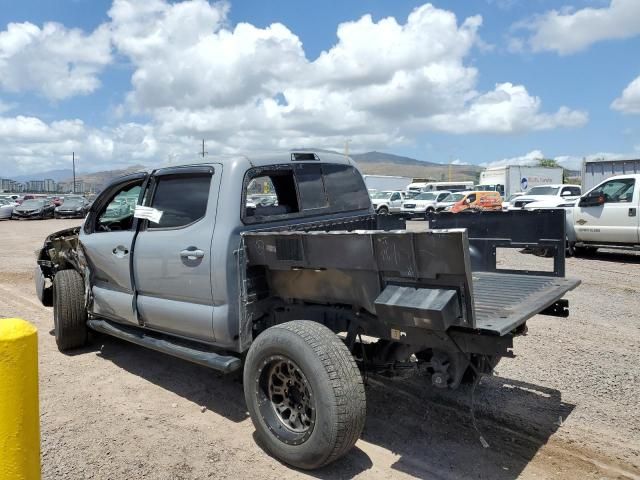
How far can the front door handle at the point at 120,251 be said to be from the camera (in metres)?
4.78

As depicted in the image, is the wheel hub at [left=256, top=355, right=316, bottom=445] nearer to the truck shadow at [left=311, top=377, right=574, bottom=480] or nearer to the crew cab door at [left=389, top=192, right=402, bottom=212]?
the truck shadow at [left=311, top=377, right=574, bottom=480]

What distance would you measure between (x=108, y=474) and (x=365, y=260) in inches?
81.4

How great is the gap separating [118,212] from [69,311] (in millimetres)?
1159

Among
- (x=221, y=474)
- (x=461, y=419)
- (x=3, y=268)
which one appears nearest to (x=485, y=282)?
(x=461, y=419)

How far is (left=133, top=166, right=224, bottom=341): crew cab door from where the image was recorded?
401 cm

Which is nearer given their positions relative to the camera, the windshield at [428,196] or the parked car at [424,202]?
the parked car at [424,202]

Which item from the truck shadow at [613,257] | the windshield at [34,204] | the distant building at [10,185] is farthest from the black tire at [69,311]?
the distant building at [10,185]

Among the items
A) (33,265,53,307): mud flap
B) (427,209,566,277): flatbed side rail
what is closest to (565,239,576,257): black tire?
(427,209,566,277): flatbed side rail

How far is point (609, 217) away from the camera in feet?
39.6

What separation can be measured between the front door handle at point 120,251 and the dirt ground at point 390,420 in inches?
46.1

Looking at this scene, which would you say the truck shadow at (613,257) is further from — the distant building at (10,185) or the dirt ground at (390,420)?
the distant building at (10,185)

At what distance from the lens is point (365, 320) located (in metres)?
3.52

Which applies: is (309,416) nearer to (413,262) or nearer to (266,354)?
(266,354)

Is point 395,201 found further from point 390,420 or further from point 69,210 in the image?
point 390,420
